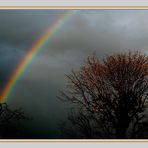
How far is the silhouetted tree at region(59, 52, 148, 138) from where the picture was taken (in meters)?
13.9

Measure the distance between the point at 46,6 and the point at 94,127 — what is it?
536cm

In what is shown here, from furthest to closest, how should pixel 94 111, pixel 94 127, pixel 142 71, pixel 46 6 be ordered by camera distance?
pixel 142 71
pixel 94 111
pixel 94 127
pixel 46 6

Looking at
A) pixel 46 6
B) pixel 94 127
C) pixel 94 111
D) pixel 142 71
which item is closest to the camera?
pixel 46 6

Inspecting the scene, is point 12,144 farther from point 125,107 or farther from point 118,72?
point 118,72

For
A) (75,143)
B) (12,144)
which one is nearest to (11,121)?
(12,144)

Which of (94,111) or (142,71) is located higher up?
(142,71)

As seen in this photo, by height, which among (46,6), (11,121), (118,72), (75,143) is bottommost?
(75,143)

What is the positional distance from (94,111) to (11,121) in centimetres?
384

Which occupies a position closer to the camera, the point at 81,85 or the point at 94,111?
the point at 94,111

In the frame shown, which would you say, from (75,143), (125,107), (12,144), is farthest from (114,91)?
(12,144)

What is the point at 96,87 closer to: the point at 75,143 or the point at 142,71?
the point at 142,71

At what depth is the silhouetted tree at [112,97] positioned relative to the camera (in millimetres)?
13875

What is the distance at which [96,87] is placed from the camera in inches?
618

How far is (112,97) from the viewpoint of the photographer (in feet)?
48.6
